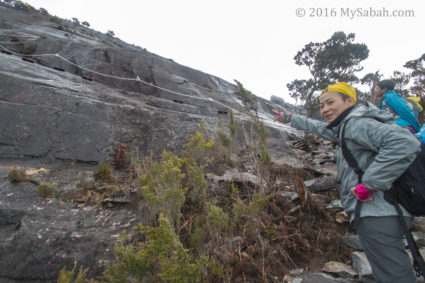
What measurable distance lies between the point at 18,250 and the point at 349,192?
3.83m

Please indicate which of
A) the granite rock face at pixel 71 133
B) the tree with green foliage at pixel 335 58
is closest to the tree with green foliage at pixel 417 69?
the tree with green foliage at pixel 335 58

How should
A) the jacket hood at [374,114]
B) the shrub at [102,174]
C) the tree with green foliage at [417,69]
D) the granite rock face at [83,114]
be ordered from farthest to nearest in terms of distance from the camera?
the tree with green foliage at [417,69] → the granite rock face at [83,114] → the shrub at [102,174] → the jacket hood at [374,114]

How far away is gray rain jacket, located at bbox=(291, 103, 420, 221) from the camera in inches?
59.9

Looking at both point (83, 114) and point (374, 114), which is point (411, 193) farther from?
point (83, 114)

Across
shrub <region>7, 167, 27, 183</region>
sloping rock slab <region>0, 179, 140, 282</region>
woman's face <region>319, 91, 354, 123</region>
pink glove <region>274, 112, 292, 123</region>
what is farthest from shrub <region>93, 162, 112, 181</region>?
woman's face <region>319, 91, 354, 123</region>

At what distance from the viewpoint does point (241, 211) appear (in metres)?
2.83

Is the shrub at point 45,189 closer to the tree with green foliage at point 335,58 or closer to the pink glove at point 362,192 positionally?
the pink glove at point 362,192

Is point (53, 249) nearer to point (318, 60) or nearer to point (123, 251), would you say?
point (123, 251)

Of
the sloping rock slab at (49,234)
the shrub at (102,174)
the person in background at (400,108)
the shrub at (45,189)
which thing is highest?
the person in background at (400,108)

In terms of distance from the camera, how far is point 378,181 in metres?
1.52

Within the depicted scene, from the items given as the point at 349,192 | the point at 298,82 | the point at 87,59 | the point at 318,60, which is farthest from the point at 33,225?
the point at 298,82

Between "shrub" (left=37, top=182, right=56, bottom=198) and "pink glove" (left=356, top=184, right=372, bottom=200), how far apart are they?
4.39 m

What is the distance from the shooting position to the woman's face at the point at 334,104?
2.05 m

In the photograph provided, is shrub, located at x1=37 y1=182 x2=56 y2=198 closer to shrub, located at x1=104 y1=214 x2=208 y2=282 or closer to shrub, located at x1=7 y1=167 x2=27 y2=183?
shrub, located at x1=7 y1=167 x2=27 y2=183
